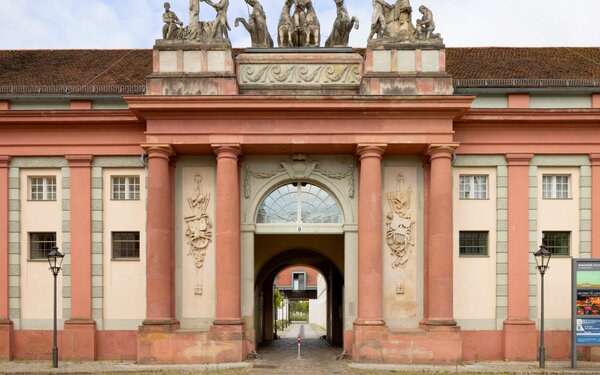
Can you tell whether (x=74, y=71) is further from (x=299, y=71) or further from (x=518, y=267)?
(x=518, y=267)

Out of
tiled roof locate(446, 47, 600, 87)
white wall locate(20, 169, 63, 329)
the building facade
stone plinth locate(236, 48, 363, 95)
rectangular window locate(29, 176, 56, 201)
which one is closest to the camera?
the building facade

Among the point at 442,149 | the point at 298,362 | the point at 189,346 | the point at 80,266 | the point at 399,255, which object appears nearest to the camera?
the point at 189,346

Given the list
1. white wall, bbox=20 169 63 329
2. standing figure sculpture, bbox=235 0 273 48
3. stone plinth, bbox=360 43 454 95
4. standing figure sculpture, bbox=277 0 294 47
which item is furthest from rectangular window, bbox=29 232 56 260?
stone plinth, bbox=360 43 454 95

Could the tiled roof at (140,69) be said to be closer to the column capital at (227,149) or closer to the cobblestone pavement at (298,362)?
the column capital at (227,149)

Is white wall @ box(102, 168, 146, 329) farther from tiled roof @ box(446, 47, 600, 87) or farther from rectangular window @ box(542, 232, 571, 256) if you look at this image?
rectangular window @ box(542, 232, 571, 256)

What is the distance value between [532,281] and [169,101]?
1352 centimetres

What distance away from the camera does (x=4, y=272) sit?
25.8 metres

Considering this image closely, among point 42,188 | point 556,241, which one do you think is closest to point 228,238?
point 42,188

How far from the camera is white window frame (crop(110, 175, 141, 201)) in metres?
26.1

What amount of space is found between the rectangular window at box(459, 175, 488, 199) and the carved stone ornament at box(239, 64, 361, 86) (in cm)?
512

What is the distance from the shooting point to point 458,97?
78.6 feet

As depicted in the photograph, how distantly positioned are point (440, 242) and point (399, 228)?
1626mm

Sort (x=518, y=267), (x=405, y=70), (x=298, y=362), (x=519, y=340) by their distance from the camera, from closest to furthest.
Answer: (x=298, y=362)
(x=405, y=70)
(x=519, y=340)
(x=518, y=267)

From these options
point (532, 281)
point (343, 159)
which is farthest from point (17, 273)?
point (532, 281)
